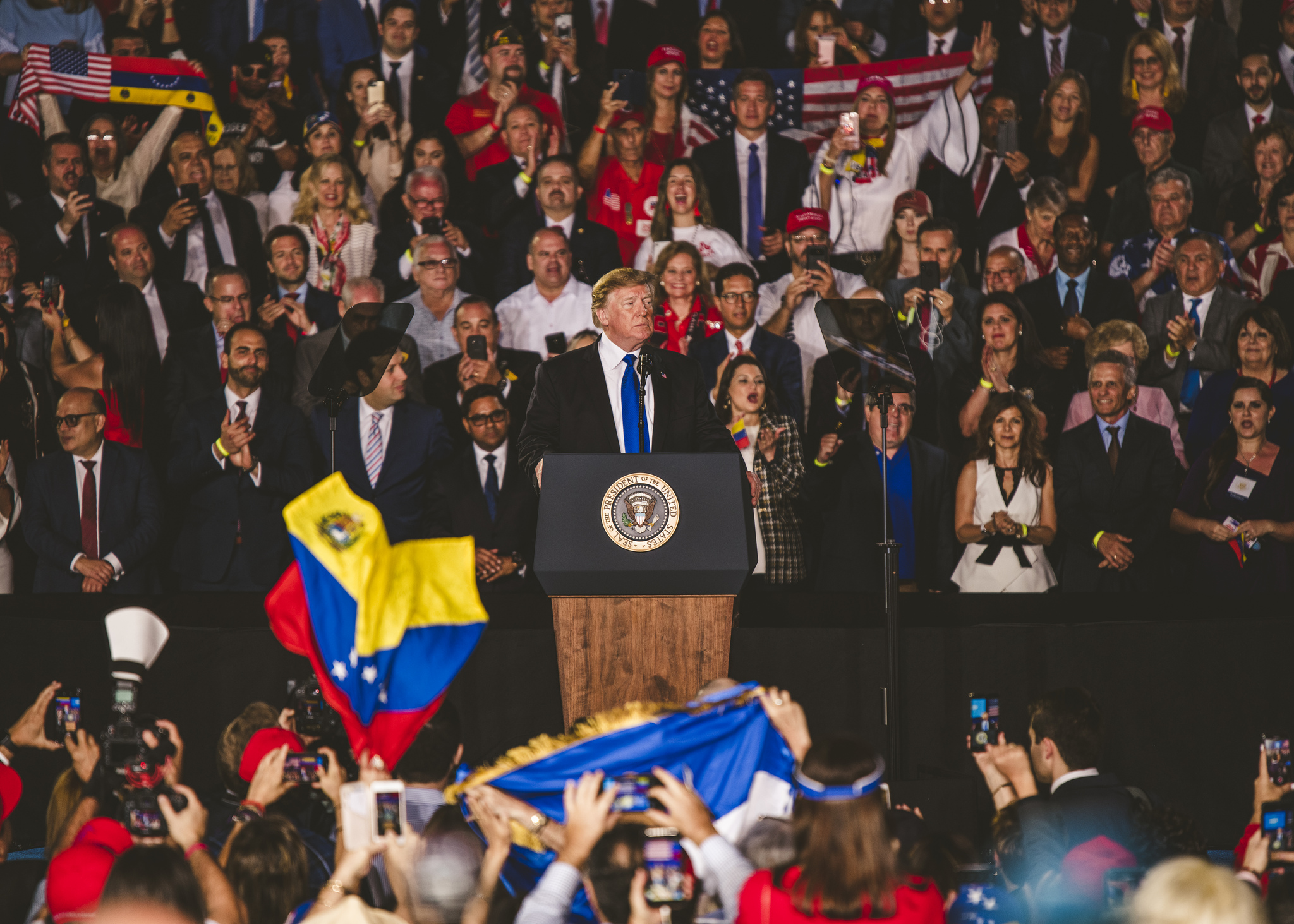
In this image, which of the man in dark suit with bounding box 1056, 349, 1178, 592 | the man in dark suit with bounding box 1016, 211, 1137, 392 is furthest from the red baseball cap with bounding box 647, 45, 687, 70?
the man in dark suit with bounding box 1056, 349, 1178, 592

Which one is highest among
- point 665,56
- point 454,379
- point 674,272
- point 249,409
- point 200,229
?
point 665,56

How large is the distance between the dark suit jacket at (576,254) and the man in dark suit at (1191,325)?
290 centimetres

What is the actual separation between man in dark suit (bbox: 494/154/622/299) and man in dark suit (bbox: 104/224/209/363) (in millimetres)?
1677

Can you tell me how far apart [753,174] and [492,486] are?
258 centimetres

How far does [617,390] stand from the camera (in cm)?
404

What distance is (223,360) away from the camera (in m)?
7.12

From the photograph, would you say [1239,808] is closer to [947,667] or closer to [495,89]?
[947,667]

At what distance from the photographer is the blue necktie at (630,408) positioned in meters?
4.00

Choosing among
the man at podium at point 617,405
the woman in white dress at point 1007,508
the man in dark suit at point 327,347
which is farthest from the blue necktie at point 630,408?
the man in dark suit at point 327,347

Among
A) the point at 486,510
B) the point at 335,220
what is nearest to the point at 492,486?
the point at 486,510

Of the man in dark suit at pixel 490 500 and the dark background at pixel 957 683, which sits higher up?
the man in dark suit at pixel 490 500

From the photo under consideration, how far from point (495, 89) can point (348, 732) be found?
5.67 m

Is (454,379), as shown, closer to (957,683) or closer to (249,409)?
(249,409)

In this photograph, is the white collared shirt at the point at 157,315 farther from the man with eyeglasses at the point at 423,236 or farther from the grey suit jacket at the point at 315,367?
the man with eyeglasses at the point at 423,236
